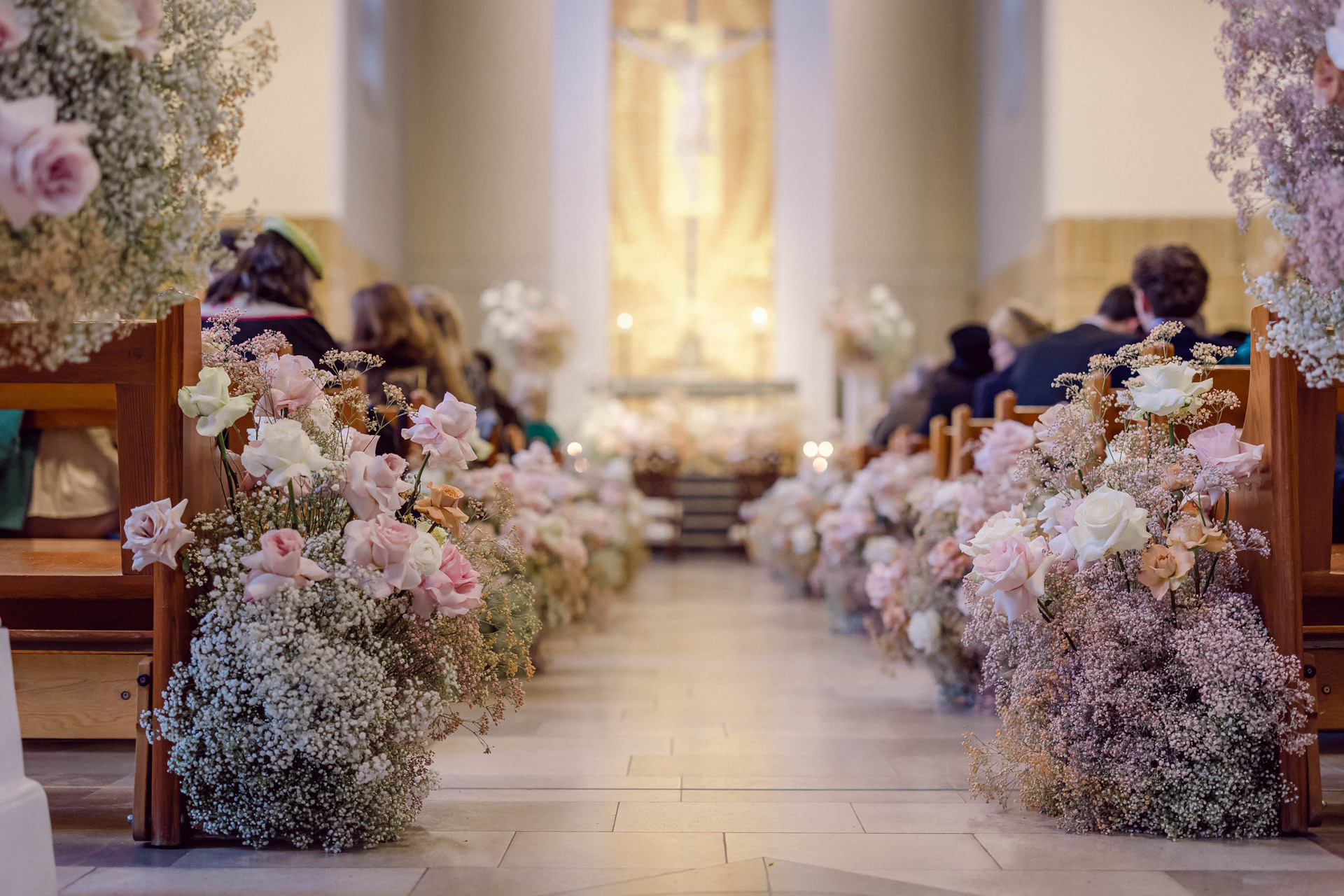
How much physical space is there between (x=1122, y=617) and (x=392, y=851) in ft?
4.52

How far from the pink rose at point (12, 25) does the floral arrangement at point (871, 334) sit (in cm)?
879

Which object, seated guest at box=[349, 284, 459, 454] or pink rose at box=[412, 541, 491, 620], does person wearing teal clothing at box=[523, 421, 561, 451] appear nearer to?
seated guest at box=[349, 284, 459, 454]

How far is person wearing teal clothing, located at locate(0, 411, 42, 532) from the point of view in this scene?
3090 mm

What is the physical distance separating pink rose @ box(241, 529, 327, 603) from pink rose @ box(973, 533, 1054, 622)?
1180mm

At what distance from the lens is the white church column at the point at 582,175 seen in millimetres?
11188

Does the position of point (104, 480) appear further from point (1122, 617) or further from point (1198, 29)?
point (1198, 29)

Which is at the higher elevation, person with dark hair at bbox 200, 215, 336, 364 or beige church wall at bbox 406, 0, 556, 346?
beige church wall at bbox 406, 0, 556, 346

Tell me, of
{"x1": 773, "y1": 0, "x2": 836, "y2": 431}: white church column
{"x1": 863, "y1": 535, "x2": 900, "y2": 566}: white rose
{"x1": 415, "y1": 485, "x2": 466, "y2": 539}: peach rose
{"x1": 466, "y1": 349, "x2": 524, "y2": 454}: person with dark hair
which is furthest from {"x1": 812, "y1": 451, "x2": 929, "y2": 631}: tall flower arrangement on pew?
{"x1": 773, "y1": 0, "x2": 836, "y2": 431}: white church column

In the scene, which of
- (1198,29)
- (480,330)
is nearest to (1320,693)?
(1198,29)

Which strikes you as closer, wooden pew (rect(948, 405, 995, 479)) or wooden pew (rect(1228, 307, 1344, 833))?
wooden pew (rect(1228, 307, 1344, 833))

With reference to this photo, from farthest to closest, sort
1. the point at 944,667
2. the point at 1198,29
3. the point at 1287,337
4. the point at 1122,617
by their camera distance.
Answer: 1. the point at 1198,29
2. the point at 944,667
3. the point at 1122,617
4. the point at 1287,337

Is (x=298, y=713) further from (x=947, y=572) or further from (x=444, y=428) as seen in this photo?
(x=947, y=572)

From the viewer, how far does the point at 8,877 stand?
5.51 ft

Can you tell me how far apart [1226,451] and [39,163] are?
1950 mm
